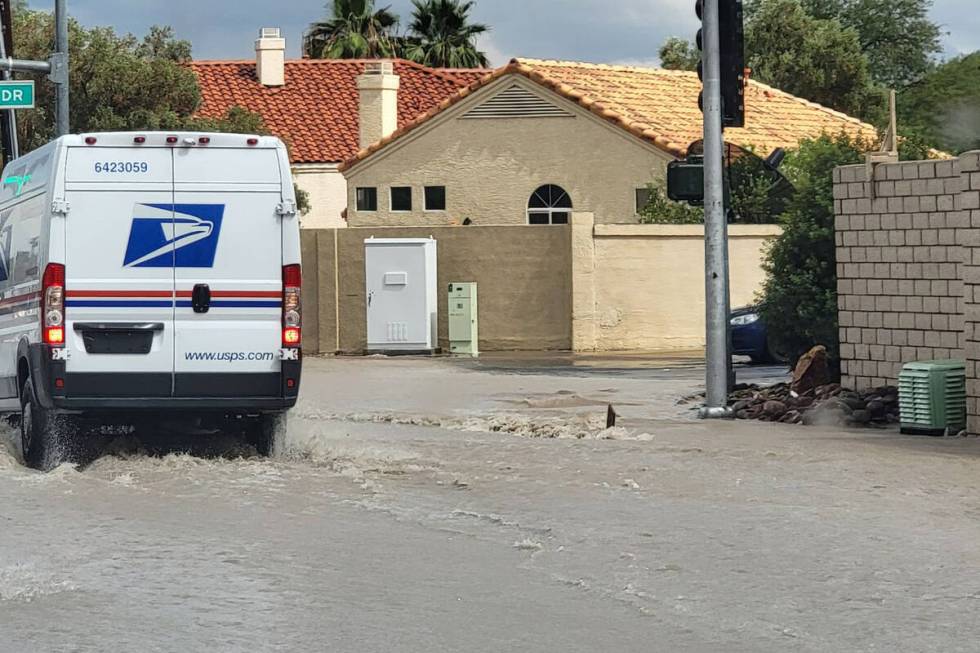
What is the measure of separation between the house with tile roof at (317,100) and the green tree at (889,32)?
28.9 metres

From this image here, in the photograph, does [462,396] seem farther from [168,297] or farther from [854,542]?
[854,542]

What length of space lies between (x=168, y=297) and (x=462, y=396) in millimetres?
9039

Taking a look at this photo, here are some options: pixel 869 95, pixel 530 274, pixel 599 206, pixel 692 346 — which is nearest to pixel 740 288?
pixel 692 346

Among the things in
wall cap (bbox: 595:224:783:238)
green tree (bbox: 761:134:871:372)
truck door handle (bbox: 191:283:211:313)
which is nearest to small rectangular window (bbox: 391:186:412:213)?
wall cap (bbox: 595:224:783:238)

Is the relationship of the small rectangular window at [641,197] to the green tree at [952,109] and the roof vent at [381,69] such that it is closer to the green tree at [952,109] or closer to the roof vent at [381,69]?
the green tree at [952,109]

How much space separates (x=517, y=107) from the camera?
4288 centimetres

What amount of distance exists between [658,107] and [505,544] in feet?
115

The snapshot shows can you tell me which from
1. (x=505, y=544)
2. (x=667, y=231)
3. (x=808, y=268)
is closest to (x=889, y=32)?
(x=667, y=231)

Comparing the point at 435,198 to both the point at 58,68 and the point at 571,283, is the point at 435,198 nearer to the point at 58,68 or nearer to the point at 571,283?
the point at 571,283

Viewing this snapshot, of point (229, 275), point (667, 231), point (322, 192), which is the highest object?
point (322, 192)

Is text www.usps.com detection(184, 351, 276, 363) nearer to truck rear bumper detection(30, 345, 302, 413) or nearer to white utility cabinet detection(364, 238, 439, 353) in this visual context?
truck rear bumper detection(30, 345, 302, 413)

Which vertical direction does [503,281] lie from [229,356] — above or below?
above

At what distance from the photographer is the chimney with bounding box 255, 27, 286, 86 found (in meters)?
57.8

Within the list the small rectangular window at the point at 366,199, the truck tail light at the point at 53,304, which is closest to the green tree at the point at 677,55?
the small rectangular window at the point at 366,199
